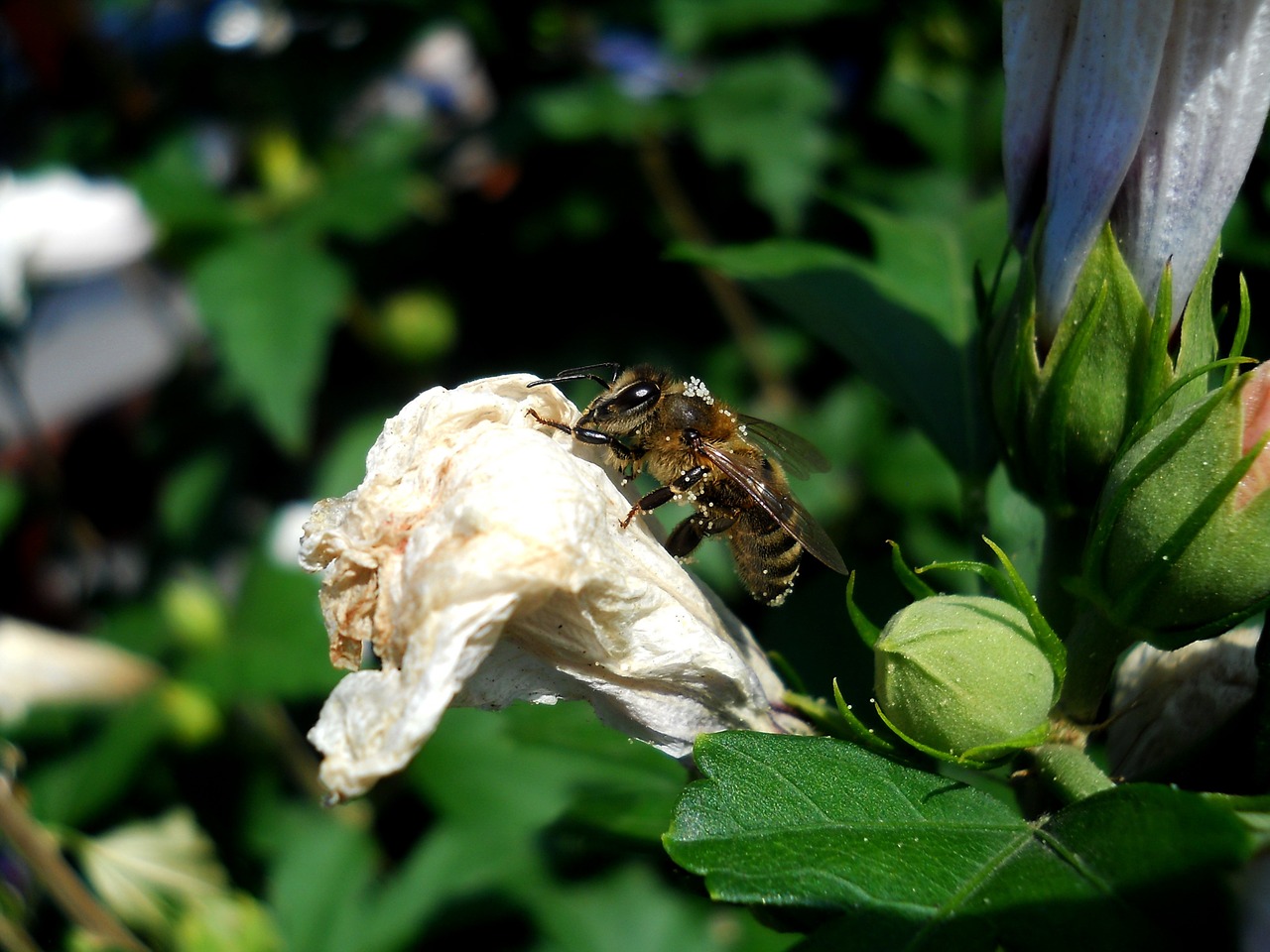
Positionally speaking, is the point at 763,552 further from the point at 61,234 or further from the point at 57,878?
the point at 61,234

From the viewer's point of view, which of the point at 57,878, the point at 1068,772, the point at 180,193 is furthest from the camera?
the point at 180,193

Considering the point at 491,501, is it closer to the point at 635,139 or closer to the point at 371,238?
the point at 371,238

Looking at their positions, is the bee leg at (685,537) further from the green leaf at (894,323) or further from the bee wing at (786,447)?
the green leaf at (894,323)

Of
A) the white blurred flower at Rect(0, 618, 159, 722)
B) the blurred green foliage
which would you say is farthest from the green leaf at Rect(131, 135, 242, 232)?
the white blurred flower at Rect(0, 618, 159, 722)

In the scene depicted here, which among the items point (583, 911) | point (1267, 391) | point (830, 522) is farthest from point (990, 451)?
point (583, 911)

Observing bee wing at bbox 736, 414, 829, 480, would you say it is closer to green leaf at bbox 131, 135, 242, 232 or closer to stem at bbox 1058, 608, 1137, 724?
stem at bbox 1058, 608, 1137, 724

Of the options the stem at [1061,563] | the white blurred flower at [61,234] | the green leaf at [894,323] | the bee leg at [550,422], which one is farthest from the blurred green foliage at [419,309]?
the stem at [1061,563]

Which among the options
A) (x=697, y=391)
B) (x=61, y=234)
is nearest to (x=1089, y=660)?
(x=697, y=391)
